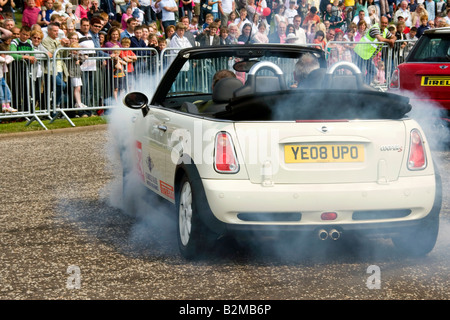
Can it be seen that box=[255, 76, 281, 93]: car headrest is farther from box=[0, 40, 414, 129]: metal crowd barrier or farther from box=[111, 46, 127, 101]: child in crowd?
box=[111, 46, 127, 101]: child in crowd

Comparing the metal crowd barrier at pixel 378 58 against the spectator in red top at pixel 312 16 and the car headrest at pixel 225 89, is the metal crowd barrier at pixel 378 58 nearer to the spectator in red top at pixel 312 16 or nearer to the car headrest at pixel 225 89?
the spectator in red top at pixel 312 16

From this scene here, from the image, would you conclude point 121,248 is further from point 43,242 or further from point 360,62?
point 360,62

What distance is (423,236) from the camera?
6.29 meters

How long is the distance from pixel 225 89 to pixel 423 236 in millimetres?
A: 1883

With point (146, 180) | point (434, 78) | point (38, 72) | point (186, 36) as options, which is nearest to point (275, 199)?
point (146, 180)

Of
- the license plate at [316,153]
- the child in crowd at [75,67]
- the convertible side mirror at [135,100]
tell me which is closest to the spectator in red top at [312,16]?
the child in crowd at [75,67]

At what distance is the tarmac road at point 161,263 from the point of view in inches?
217

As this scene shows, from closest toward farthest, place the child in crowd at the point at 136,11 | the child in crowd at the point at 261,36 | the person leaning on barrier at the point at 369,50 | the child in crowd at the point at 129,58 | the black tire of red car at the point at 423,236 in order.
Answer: the black tire of red car at the point at 423,236
the child in crowd at the point at 129,58
the person leaning on barrier at the point at 369,50
the child in crowd at the point at 261,36
the child in crowd at the point at 136,11

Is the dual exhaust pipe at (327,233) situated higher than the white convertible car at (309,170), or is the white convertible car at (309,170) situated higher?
the white convertible car at (309,170)

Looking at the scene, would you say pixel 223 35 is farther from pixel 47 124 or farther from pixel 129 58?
pixel 47 124

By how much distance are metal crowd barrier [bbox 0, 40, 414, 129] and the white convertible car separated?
29.1 ft

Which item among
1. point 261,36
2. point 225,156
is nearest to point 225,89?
point 225,156

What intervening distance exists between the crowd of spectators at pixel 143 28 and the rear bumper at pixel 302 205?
4.35 m

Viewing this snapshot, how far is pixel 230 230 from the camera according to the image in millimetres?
5984
